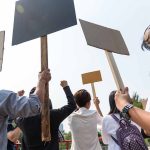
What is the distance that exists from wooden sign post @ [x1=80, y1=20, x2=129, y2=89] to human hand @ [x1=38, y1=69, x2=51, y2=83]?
56 cm

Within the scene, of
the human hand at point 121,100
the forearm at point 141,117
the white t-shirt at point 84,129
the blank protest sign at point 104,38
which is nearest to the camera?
the forearm at point 141,117

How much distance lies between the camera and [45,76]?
3729mm

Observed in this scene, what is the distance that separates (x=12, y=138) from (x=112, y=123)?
125 cm

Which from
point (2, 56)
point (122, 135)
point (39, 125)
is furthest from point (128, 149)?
point (2, 56)

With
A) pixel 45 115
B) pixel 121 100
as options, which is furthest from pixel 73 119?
pixel 121 100

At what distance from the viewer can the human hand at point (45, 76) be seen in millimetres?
3691

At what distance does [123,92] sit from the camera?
9.21ft

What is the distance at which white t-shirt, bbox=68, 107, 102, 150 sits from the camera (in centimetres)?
536

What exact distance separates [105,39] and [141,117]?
147 centimetres

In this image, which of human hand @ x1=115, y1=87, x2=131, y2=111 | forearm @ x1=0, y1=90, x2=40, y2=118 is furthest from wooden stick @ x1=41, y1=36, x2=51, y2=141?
human hand @ x1=115, y1=87, x2=131, y2=111

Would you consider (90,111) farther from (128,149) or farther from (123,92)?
(123,92)

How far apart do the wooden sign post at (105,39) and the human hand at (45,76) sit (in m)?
0.56

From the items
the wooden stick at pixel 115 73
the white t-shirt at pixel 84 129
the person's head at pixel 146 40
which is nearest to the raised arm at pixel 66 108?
the white t-shirt at pixel 84 129

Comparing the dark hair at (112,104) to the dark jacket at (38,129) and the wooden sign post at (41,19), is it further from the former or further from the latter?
the wooden sign post at (41,19)
